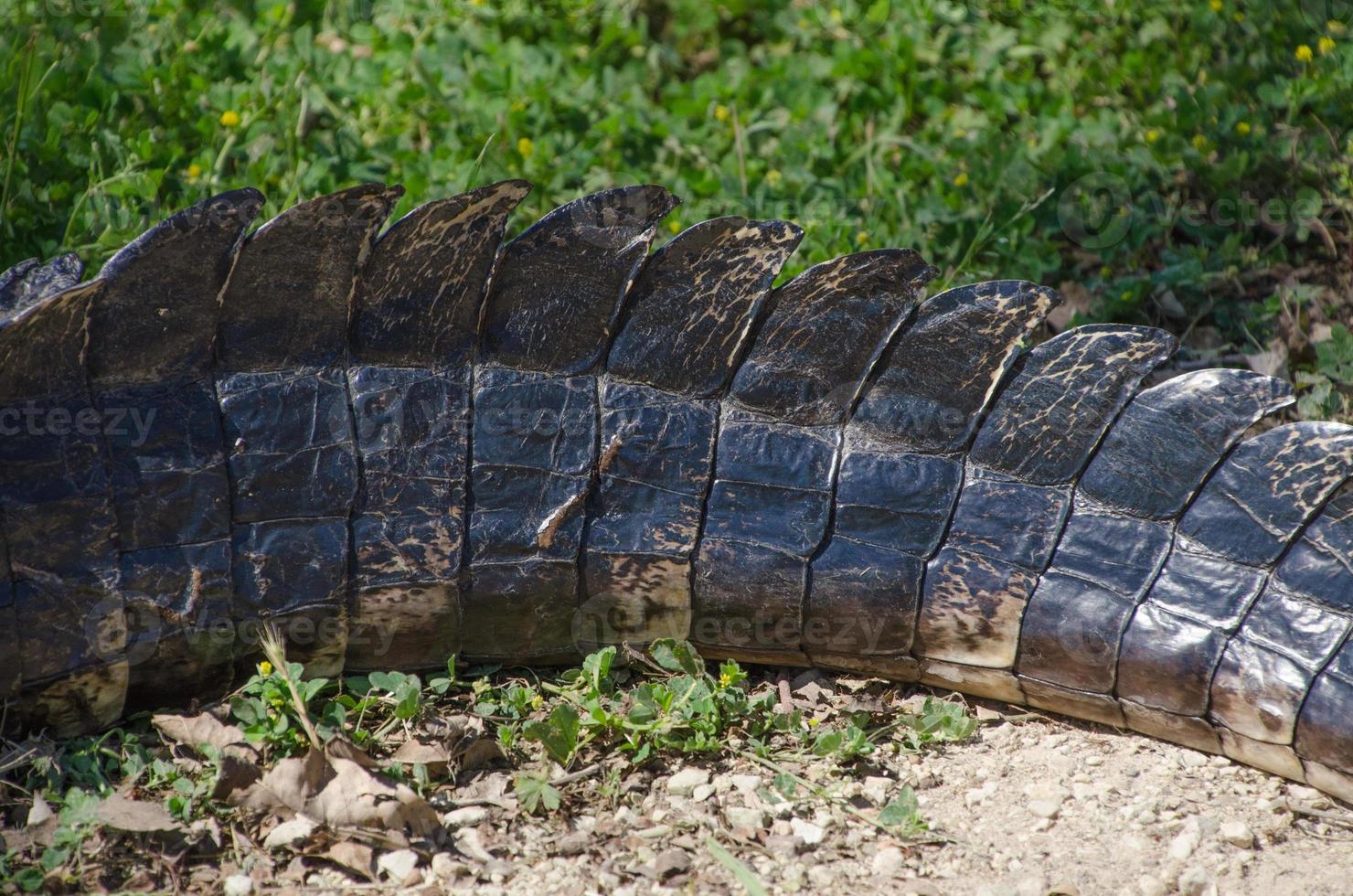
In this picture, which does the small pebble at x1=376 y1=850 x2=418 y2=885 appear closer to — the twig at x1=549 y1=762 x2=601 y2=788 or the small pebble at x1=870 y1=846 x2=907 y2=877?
the twig at x1=549 y1=762 x2=601 y2=788

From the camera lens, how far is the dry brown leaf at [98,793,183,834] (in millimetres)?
2191

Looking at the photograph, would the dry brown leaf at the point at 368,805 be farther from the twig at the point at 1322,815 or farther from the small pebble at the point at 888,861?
the twig at the point at 1322,815

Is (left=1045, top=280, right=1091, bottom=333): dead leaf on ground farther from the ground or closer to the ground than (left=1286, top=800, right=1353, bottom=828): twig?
farther from the ground

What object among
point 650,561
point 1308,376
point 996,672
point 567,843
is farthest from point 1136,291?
point 567,843

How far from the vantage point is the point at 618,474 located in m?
2.56

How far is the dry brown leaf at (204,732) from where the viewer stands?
239 centimetres

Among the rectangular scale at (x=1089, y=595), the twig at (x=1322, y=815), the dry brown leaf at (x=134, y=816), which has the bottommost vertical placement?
the dry brown leaf at (x=134, y=816)

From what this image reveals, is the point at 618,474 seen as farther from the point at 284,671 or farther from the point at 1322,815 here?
the point at 1322,815

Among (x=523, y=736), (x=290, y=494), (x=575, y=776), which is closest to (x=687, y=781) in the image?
(x=575, y=776)

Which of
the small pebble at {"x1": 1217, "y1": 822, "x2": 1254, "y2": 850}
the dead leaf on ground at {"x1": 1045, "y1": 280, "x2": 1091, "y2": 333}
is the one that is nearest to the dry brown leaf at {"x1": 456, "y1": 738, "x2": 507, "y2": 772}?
the small pebble at {"x1": 1217, "y1": 822, "x2": 1254, "y2": 850}

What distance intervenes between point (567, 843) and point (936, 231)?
2318 mm
